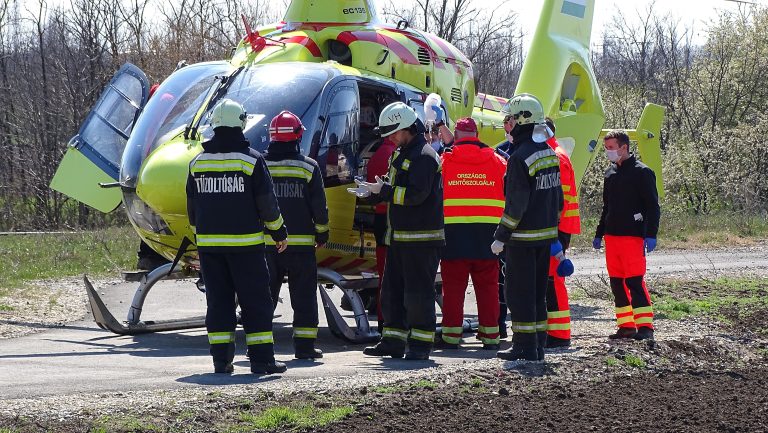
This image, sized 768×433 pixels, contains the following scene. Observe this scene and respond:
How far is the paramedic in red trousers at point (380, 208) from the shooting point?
990 cm

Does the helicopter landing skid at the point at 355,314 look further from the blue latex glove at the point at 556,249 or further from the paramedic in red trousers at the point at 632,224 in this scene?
the paramedic in red trousers at the point at 632,224

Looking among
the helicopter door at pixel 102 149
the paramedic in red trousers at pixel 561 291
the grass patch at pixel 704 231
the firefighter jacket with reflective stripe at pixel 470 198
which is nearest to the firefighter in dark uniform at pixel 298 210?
the firefighter jacket with reflective stripe at pixel 470 198

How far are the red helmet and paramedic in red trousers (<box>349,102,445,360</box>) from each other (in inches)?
27.2

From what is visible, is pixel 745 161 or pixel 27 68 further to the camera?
pixel 27 68

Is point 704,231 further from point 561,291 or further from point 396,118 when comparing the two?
point 396,118

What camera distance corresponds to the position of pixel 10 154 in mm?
32812

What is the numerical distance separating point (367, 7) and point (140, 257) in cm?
366

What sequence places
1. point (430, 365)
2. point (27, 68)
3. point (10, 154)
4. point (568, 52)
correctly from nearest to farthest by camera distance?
point (430, 365), point (568, 52), point (10, 154), point (27, 68)

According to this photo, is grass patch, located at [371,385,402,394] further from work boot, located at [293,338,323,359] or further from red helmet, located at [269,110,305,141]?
red helmet, located at [269,110,305,141]

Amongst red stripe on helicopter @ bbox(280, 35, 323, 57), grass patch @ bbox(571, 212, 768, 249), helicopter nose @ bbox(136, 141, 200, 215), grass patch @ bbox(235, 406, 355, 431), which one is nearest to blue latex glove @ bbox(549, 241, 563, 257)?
grass patch @ bbox(235, 406, 355, 431)

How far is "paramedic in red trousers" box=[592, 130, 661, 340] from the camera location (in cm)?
1005

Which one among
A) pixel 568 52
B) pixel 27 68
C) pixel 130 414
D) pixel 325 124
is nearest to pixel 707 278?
pixel 568 52

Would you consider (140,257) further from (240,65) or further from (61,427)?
(61,427)

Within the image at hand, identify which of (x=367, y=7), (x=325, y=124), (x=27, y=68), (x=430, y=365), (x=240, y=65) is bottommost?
(x=430, y=365)
